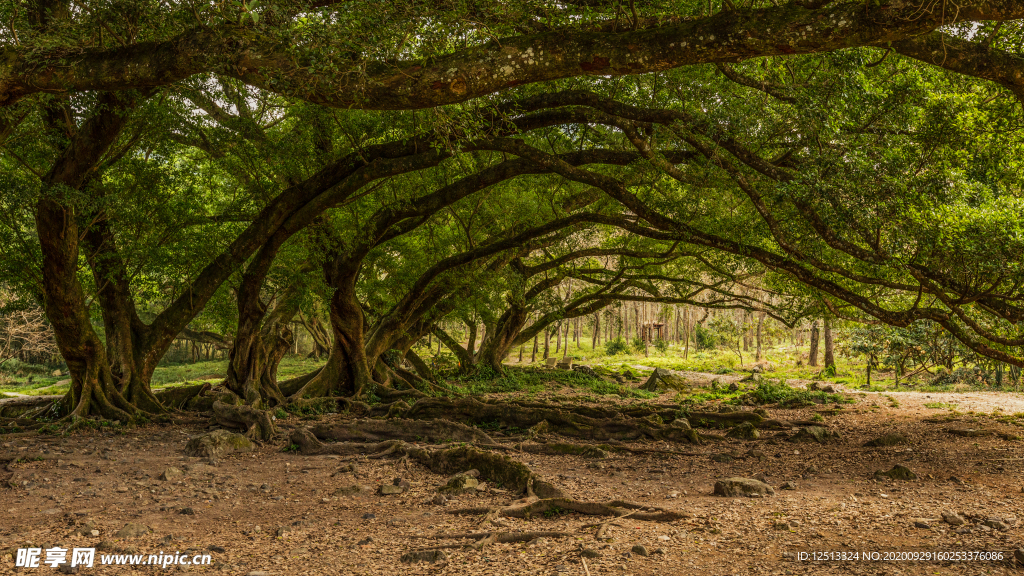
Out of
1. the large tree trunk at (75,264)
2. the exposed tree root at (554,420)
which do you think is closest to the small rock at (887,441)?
the exposed tree root at (554,420)

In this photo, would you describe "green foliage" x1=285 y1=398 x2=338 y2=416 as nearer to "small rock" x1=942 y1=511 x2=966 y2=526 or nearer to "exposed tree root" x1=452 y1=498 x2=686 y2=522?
"exposed tree root" x1=452 y1=498 x2=686 y2=522

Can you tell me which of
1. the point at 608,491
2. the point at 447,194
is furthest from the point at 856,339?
the point at 608,491

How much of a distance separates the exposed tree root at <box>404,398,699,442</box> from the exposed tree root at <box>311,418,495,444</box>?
105cm

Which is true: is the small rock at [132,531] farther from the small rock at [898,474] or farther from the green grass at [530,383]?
the green grass at [530,383]

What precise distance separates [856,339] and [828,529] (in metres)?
17.5

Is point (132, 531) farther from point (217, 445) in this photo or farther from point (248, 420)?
point (248, 420)

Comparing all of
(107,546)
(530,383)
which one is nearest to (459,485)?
(107,546)

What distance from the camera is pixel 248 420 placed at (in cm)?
962

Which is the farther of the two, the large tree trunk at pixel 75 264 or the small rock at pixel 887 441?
the large tree trunk at pixel 75 264

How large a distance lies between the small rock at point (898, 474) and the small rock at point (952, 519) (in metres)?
1.87

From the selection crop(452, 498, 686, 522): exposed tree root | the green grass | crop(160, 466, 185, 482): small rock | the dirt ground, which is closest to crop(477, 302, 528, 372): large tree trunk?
the green grass

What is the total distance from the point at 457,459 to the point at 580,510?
7.48ft

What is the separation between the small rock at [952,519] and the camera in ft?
15.5

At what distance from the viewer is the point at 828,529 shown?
470cm
